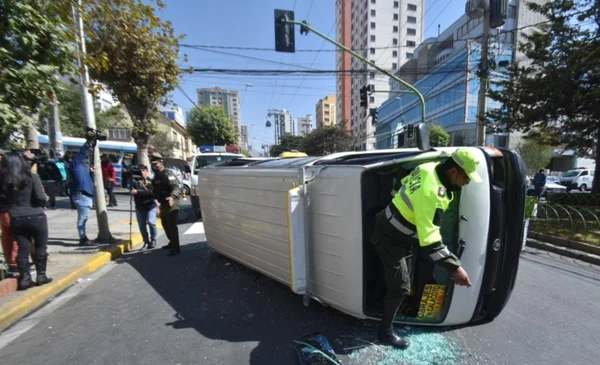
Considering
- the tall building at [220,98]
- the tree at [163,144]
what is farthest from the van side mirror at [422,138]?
the tall building at [220,98]

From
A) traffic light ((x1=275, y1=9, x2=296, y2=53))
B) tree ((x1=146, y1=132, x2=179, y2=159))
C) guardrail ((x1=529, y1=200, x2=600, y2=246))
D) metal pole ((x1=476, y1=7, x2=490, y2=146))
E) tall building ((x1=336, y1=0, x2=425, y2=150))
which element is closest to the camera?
guardrail ((x1=529, y1=200, x2=600, y2=246))

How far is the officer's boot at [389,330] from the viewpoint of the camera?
2.27 m

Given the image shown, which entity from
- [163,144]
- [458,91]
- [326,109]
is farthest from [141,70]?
[326,109]

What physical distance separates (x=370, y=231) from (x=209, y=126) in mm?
32603

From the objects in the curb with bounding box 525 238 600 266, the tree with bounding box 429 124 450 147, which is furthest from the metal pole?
the tree with bounding box 429 124 450 147

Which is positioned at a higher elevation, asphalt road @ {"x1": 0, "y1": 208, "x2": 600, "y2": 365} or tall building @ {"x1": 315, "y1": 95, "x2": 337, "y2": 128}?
tall building @ {"x1": 315, "y1": 95, "x2": 337, "y2": 128}

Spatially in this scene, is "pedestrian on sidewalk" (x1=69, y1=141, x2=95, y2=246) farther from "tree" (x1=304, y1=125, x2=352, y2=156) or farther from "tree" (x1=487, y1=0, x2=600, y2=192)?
"tree" (x1=304, y1=125, x2=352, y2=156)

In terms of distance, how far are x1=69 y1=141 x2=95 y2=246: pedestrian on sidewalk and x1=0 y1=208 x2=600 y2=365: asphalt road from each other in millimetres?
1723

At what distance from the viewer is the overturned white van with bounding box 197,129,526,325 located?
2.16m

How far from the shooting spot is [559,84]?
7.32 meters

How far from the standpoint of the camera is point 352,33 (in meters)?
67.0

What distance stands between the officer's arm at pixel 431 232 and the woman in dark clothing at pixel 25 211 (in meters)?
4.32

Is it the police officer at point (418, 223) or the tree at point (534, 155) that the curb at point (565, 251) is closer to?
the police officer at point (418, 223)

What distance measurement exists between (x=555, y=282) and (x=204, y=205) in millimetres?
5310
